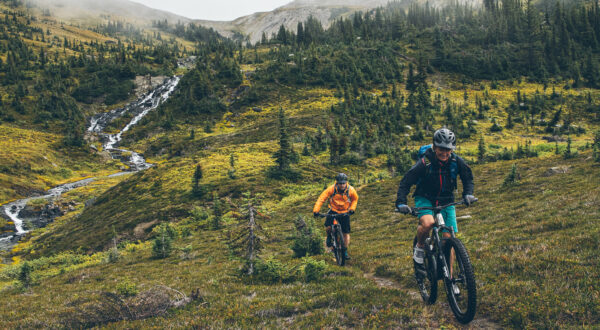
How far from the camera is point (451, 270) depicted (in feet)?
19.5

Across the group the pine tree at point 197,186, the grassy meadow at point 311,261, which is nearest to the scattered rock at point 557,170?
the grassy meadow at point 311,261

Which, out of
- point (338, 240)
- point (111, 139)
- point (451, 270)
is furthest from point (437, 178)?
point (111, 139)

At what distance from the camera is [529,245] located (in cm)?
950

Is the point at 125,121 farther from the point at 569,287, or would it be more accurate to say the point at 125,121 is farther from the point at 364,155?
the point at 569,287

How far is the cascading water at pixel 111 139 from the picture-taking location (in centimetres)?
5609

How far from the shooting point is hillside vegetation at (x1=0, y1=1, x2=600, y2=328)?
24.6 feet

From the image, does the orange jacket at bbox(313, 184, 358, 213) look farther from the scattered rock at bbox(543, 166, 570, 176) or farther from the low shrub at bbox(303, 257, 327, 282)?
the scattered rock at bbox(543, 166, 570, 176)

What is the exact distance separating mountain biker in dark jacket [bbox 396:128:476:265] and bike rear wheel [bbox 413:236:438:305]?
54 centimetres

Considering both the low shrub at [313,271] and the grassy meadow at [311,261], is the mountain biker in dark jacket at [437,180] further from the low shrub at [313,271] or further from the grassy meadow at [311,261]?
the low shrub at [313,271]

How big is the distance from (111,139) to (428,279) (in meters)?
141

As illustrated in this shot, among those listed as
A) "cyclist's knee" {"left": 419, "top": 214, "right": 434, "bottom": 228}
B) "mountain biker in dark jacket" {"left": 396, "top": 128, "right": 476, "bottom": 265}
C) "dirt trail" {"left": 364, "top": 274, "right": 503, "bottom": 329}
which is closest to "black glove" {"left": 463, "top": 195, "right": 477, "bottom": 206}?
"mountain biker in dark jacket" {"left": 396, "top": 128, "right": 476, "bottom": 265}

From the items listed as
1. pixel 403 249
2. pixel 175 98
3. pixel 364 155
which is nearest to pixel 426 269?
pixel 403 249

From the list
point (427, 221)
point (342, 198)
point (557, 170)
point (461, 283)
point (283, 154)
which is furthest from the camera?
point (283, 154)

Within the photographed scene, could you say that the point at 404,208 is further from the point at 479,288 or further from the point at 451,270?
the point at 479,288
